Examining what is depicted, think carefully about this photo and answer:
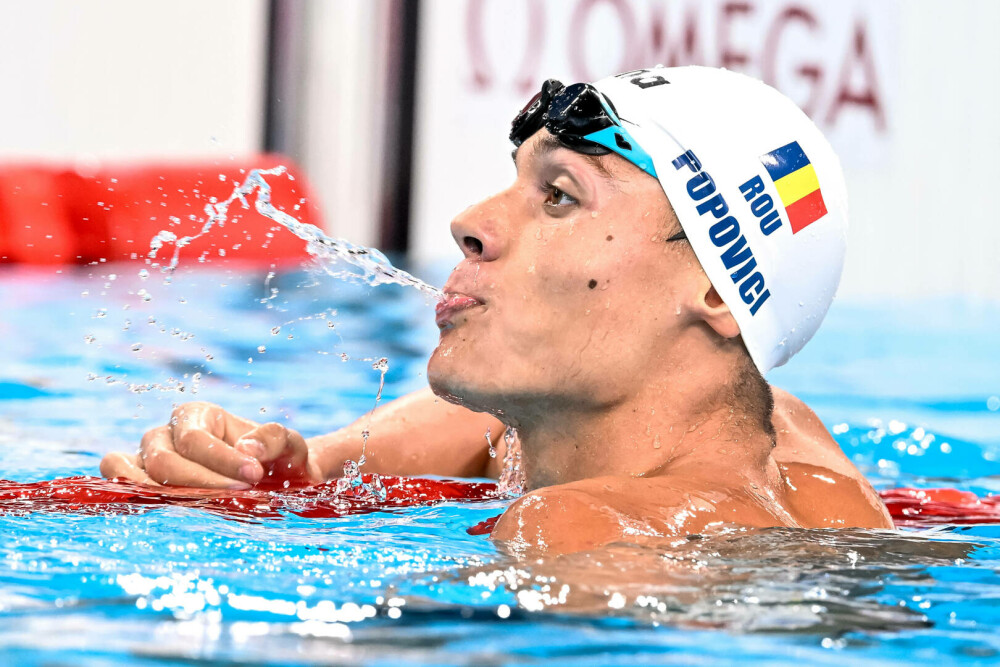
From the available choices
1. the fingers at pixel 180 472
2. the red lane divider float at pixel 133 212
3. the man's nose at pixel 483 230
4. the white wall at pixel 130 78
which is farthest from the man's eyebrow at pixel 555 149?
the white wall at pixel 130 78

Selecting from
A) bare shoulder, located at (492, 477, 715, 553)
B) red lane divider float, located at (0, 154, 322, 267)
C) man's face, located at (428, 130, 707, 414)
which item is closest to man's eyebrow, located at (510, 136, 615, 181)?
man's face, located at (428, 130, 707, 414)

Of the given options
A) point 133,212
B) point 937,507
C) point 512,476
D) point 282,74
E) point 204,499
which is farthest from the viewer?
point 282,74

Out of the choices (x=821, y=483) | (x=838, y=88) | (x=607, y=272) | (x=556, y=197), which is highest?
(x=838, y=88)

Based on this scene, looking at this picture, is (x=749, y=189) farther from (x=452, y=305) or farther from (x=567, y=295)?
(x=452, y=305)

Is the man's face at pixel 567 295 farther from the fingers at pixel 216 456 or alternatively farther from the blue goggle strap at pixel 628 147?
the fingers at pixel 216 456

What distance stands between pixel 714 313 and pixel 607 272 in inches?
7.8

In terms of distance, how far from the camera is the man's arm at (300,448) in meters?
2.39

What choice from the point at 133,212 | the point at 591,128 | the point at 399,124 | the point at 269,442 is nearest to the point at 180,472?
the point at 269,442

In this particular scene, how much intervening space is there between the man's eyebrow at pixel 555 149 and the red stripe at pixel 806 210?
328mm

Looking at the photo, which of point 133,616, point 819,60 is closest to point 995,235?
point 819,60

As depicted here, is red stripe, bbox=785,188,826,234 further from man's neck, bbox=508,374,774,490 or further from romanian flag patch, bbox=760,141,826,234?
man's neck, bbox=508,374,774,490

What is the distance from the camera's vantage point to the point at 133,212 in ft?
27.8

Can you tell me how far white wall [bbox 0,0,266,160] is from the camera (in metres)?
8.72

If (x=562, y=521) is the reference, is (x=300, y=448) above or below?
below
